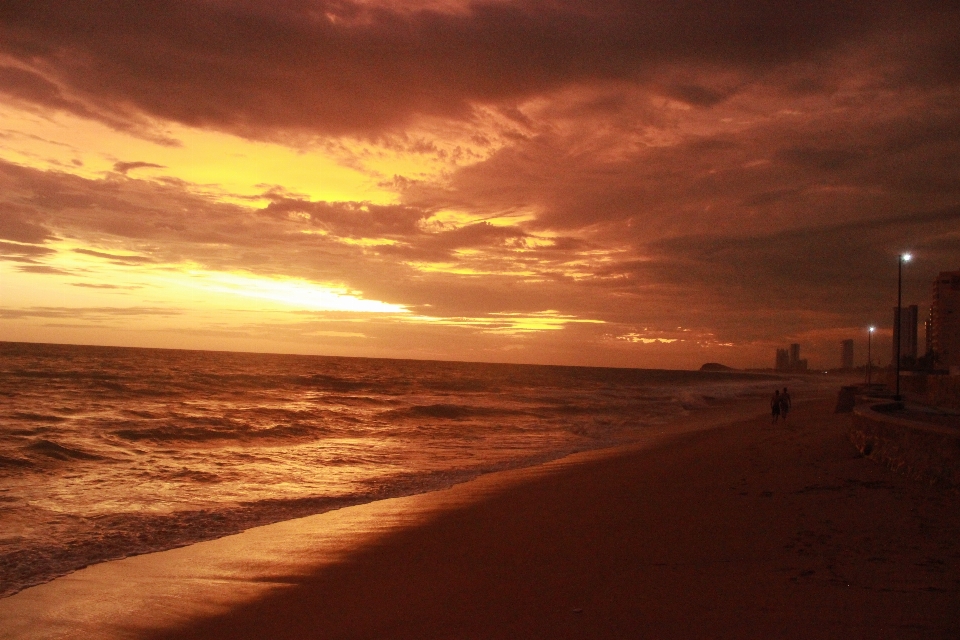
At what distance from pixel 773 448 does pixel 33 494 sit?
57.4 ft

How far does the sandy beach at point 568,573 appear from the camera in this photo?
5945mm

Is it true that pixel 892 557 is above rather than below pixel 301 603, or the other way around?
above

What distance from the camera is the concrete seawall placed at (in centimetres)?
1018

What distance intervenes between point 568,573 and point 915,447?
7.67 meters

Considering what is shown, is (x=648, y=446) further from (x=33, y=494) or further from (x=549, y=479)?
(x=33, y=494)

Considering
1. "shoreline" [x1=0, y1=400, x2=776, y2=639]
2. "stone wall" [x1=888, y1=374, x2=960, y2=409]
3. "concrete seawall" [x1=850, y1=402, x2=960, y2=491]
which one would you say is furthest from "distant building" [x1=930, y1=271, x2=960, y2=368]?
"shoreline" [x1=0, y1=400, x2=776, y2=639]

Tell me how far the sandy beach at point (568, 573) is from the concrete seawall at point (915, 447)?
26cm

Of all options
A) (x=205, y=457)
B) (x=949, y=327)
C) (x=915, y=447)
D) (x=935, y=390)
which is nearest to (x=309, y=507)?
(x=205, y=457)

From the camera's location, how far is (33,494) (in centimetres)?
1227

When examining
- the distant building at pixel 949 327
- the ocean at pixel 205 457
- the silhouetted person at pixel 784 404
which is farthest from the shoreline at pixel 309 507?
the distant building at pixel 949 327

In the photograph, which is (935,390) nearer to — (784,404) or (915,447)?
(784,404)

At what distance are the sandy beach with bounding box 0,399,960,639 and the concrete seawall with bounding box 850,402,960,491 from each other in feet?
0.85

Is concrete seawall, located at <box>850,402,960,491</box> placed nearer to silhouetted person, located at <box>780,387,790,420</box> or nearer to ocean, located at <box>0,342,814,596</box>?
ocean, located at <box>0,342,814,596</box>

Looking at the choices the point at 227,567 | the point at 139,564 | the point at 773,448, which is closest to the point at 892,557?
the point at 227,567
